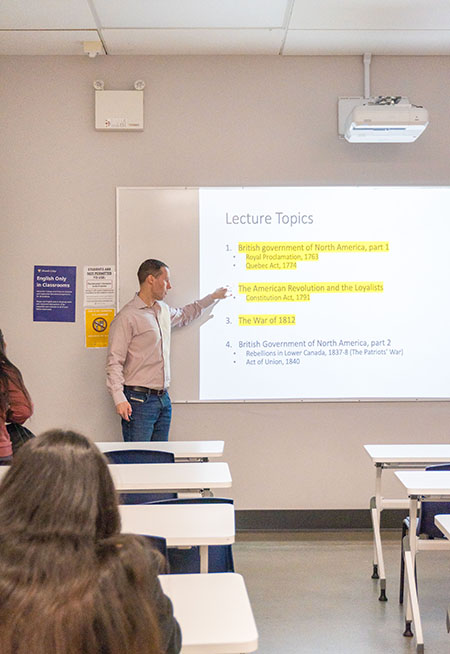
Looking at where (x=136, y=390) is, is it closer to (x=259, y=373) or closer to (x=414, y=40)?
(x=259, y=373)

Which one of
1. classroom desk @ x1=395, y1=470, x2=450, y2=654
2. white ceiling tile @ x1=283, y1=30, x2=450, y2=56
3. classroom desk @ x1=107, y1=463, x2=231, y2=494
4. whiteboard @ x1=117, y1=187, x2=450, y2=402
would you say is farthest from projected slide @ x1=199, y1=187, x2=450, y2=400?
classroom desk @ x1=395, y1=470, x2=450, y2=654

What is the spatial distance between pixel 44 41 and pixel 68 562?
4.48 meters

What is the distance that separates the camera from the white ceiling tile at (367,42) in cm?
488

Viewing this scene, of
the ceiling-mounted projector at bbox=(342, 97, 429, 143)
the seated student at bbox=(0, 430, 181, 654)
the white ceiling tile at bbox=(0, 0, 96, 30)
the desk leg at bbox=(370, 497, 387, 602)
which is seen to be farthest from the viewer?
the ceiling-mounted projector at bbox=(342, 97, 429, 143)

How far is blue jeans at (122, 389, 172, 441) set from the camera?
16.4 feet

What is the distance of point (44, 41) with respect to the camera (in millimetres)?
4977

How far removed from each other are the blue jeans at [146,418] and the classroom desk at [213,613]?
289 cm

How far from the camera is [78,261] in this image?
17.3 ft

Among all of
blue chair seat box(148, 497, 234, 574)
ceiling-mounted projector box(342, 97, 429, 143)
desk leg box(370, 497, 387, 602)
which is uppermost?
ceiling-mounted projector box(342, 97, 429, 143)

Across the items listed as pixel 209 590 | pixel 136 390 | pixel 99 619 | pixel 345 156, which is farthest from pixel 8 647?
pixel 345 156

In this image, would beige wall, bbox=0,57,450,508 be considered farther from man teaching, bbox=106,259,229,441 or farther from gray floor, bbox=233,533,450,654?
gray floor, bbox=233,533,450,654

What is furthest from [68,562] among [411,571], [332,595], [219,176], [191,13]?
[219,176]

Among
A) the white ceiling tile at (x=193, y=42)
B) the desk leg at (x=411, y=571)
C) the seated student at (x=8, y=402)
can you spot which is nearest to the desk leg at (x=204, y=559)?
the desk leg at (x=411, y=571)

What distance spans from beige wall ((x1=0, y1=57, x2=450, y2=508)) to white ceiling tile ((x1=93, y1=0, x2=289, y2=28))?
58 centimetres
